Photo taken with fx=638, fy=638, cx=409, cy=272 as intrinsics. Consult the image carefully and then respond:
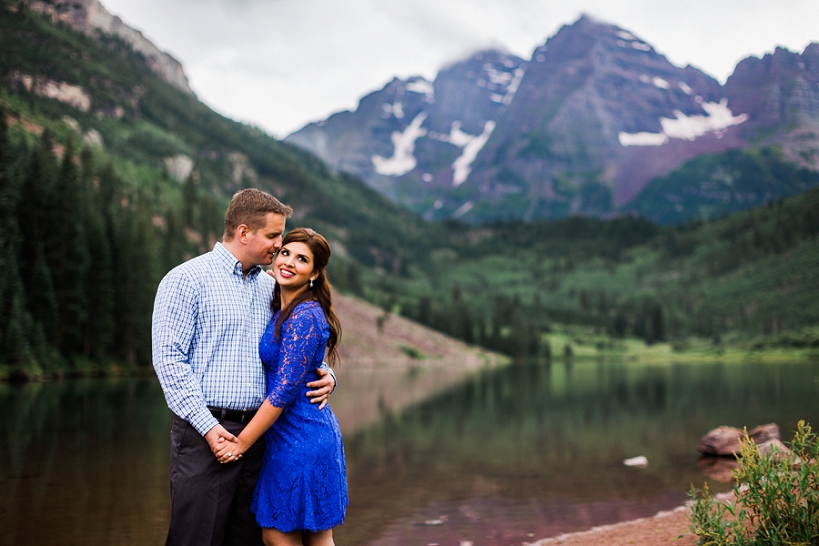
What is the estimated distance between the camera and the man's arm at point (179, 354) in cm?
565

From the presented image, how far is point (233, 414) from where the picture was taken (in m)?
6.03

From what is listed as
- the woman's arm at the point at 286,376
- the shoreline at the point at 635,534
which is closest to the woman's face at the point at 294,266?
the woman's arm at the point at 286,376

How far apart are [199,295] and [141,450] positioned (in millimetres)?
18620

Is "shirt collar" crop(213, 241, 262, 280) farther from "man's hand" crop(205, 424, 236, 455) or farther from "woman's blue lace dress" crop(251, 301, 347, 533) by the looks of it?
"man's hand" crop(205, 424, 236, 455)

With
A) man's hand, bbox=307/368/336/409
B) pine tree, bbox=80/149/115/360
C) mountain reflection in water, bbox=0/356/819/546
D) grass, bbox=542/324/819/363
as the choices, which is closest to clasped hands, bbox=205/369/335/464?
man's hand, bbox=307/368/336/409

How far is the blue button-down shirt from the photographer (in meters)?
5.68

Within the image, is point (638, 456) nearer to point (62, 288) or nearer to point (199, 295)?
point (199, 295)

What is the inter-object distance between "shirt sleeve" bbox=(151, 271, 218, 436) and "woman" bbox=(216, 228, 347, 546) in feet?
1.61

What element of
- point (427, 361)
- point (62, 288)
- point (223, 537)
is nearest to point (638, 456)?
point (223, 537)

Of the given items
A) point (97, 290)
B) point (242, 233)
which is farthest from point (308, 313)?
point (97, 290)

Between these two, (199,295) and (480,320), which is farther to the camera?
(480,320)

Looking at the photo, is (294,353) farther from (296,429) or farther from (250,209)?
(250,209)

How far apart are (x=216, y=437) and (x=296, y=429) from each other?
765 millimetres

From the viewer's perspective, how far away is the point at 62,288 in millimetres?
59844
